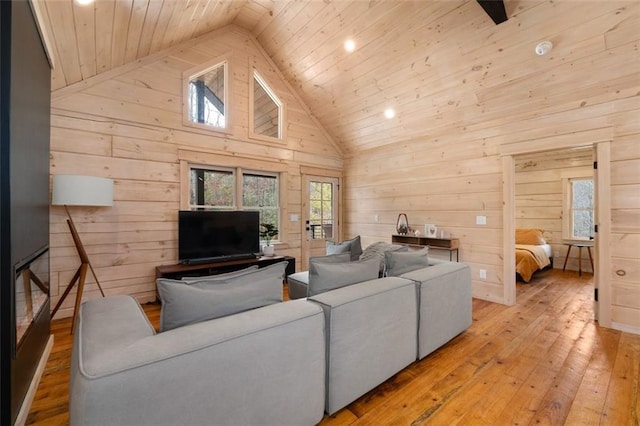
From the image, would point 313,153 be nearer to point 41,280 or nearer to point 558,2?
point 558,2

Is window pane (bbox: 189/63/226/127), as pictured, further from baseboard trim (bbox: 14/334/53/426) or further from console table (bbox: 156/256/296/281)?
baseboard trim (bbox: 14/334/53/426)

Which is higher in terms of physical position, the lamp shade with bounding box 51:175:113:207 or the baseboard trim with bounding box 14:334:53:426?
the lamp shade with bounding box 51:175:113:207

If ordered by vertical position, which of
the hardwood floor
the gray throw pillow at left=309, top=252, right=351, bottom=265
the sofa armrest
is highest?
the gray throw pillow at left=309, top=252, right=351, bottom=265

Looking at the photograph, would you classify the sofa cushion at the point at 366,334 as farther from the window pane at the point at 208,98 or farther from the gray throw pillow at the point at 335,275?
the window pane at the point at 208,98

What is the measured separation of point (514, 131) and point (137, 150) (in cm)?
487

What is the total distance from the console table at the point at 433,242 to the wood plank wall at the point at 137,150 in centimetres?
283

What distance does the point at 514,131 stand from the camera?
11.9 ft

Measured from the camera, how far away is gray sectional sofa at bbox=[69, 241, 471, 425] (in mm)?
1019

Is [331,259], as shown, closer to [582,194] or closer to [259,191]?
[259,191]

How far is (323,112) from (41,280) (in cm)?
449

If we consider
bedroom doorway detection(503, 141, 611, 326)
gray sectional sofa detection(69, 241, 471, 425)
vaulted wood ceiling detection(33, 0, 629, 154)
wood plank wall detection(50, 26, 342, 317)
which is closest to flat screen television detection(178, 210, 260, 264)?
wood plank wall detection(50, 26, 342, 317)

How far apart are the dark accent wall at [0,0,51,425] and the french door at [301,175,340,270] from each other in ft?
12.3

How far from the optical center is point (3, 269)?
1397mm

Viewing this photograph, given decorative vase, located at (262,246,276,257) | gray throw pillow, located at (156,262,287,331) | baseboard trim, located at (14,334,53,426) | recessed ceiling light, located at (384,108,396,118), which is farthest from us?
decorative vase, located at (262,246,276,257)
